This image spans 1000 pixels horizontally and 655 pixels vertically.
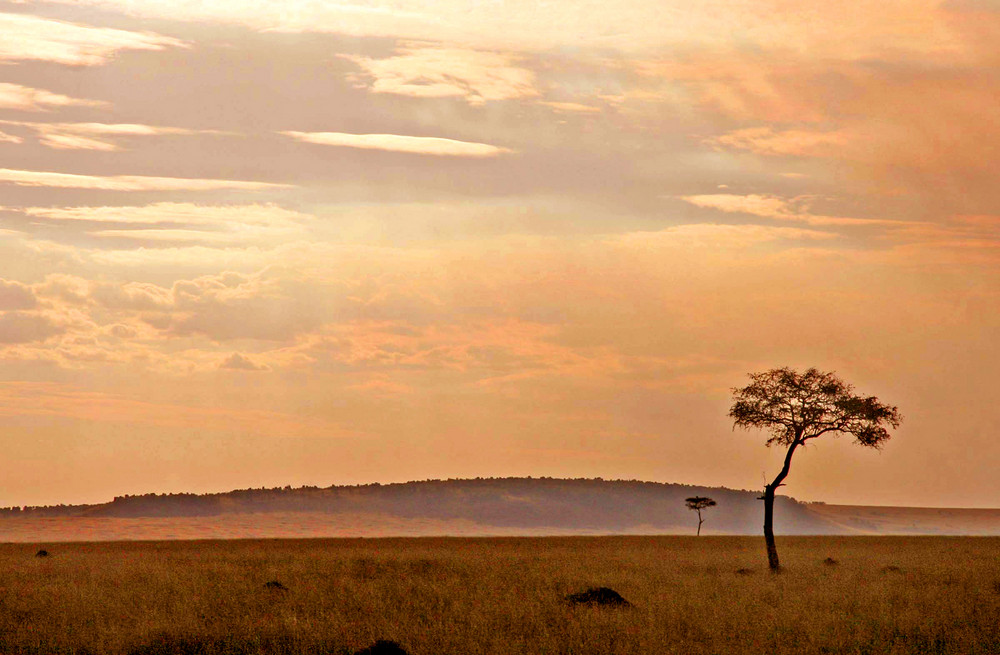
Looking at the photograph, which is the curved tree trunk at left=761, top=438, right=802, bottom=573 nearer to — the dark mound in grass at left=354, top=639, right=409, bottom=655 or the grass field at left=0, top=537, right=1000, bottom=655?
the grass field at left=0, top=537, right=1000, bottom=655

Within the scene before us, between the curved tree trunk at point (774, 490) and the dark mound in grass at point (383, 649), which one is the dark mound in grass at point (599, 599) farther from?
the curved tree trunk at point (774, 490)

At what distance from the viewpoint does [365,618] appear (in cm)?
2495

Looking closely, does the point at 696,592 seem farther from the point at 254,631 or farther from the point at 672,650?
the point at 254,631

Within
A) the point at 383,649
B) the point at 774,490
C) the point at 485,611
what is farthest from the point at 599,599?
the point at 774,490

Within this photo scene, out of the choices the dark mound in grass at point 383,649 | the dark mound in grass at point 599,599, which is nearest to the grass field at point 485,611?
the dark mound in grass at point 599,599

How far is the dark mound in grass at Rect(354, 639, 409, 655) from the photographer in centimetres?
1889


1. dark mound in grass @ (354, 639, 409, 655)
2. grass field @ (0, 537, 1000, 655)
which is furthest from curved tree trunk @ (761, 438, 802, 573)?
dark mound in grass @ (354, 639, 409, 655)

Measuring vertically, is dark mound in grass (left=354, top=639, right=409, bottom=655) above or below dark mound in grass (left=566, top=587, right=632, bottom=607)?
below

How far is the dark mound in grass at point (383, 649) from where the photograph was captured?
1889 centimetres

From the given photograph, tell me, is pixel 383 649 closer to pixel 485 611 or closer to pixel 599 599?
pixel 485 611

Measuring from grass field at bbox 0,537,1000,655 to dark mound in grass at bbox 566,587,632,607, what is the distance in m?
0.69

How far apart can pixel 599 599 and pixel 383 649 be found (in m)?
9.82

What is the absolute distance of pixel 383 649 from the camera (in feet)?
62.3

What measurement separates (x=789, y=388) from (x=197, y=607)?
25193mm
